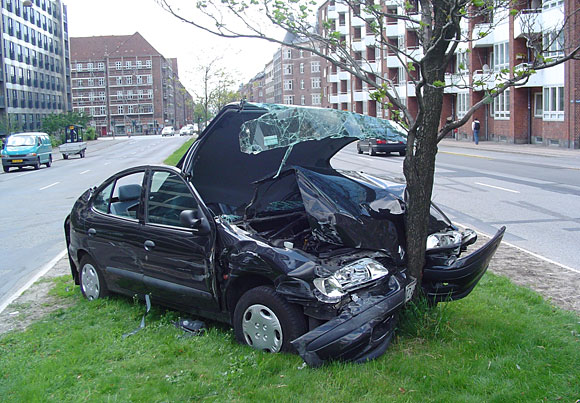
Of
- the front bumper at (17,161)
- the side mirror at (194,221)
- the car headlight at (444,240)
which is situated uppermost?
the front bumper at (17,161)

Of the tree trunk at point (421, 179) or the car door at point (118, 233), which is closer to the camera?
the tree trunk at point (421, 179)

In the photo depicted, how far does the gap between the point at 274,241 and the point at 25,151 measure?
31.8 m

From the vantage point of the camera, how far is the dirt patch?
6.00 meters

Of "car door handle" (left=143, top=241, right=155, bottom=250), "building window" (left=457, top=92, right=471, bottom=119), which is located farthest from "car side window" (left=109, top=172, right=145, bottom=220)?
Result: "building window" (left=457, top=92, right=471, bottom=119)

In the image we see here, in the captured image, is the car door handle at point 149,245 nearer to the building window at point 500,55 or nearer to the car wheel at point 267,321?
the car wheel at point 267,321

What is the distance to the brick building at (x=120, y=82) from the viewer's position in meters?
133

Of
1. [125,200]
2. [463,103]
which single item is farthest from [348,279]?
[463,103]

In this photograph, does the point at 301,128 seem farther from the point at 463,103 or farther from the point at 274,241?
the point at 463,103

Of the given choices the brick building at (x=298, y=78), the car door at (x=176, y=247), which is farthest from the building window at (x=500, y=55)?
the brick building at (x=298, y=78)

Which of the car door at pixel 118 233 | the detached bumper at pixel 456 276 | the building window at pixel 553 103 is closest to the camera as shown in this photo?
the detached bumper at pixel 456 276

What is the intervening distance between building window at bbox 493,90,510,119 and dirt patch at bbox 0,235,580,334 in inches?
1427

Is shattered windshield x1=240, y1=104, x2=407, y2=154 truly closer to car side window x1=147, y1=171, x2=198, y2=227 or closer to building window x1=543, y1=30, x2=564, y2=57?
car side window x1=147, y1=171, x2=198, y2=227

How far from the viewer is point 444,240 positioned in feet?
18.6

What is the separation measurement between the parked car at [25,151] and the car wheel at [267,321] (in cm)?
3149
